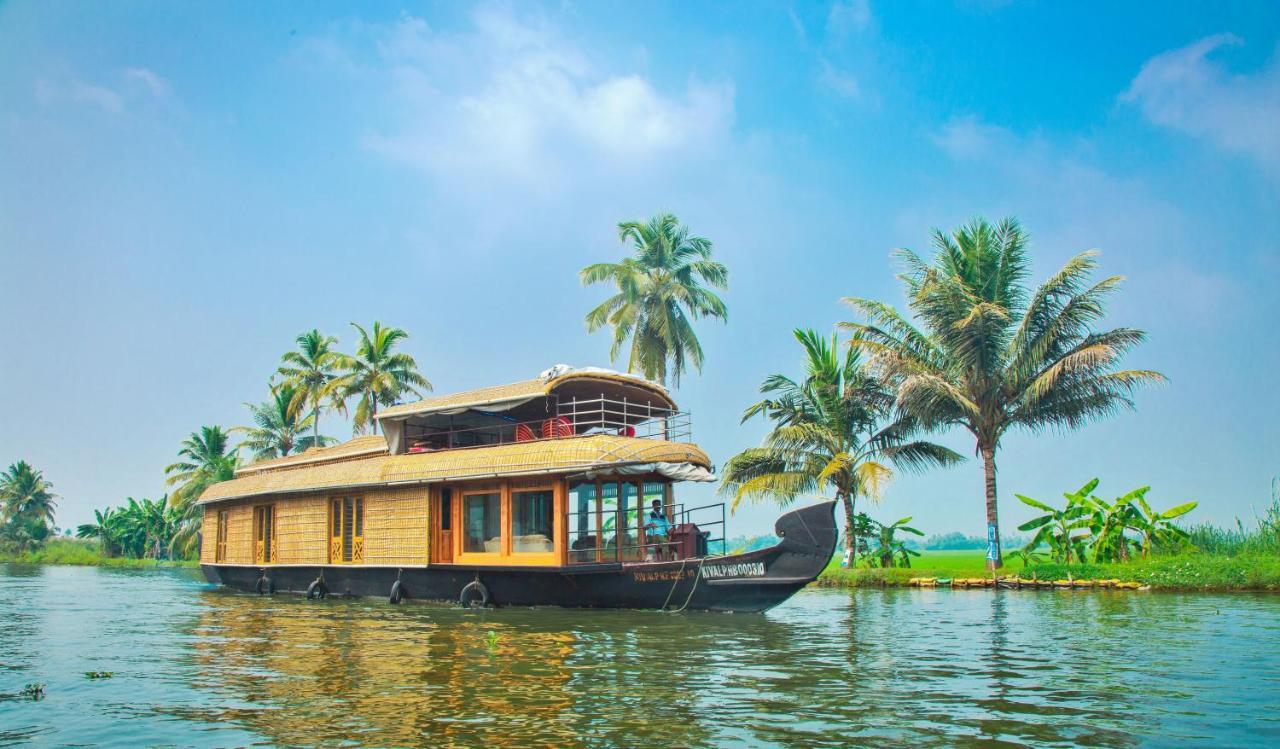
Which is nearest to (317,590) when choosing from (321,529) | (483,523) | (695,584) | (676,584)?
(321,529)

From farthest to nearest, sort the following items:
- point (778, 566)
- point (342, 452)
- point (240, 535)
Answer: point (240, 535)
point (342, 452)
point (778, 566)

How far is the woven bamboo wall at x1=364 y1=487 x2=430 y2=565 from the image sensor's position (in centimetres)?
1608

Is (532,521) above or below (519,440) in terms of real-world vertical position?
below

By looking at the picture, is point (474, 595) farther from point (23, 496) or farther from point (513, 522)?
point (23, 496)

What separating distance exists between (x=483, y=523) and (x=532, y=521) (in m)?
1.10

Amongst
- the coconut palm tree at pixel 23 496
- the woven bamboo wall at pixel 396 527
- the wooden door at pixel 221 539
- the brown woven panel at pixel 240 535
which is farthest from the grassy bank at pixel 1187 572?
the coconut palm tree at pixel 23 496

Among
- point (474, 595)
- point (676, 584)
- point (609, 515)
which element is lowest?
point (474, 595)

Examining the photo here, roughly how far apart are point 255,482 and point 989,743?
18.3m

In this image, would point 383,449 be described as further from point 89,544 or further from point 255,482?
point 89,544

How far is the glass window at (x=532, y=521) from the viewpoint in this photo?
1491 centimetres

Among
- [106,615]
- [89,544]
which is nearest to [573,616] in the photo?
[106,615]

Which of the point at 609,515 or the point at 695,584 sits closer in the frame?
the point at 695,584

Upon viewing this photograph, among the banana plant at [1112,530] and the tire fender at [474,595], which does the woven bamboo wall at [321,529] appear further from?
the banana plant at [1112,530]

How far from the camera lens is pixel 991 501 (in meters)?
20.5
